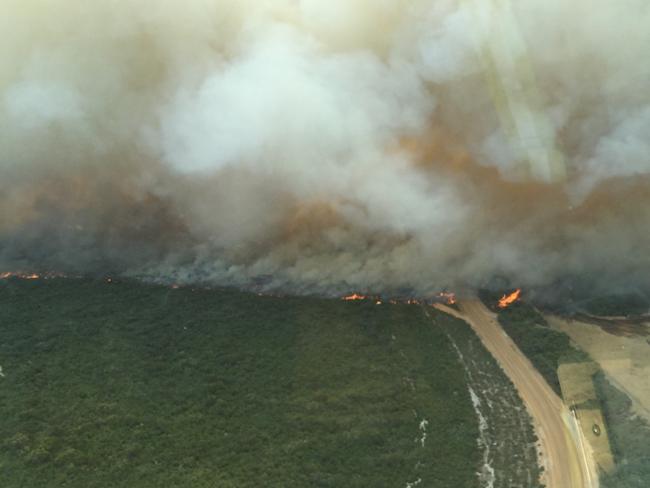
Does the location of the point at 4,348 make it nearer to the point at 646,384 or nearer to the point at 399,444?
the point at 399,444

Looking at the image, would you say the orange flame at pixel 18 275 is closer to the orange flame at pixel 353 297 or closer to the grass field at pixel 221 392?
the grass field at pixel 221 392

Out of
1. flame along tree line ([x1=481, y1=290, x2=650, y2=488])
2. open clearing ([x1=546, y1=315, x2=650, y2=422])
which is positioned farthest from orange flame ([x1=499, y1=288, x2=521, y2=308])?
open clearing ([x1=546, y1=315, x2=650, y2=422])

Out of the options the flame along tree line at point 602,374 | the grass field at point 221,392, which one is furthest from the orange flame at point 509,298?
the grass field at point 221,392

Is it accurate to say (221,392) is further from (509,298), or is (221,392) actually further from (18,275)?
(509,298)

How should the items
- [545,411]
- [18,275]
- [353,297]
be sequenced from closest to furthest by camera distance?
[545,411]
[353,297]
[18,275]

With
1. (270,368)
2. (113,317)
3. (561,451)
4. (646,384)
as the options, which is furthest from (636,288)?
(113,317)

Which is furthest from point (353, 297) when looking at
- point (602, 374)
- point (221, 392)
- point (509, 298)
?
point (602, 374)

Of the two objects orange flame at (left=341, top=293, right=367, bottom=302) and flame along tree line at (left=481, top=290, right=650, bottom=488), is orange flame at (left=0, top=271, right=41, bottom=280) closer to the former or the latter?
orange flame at (left=341, top=293, right=367, bottom=302)
